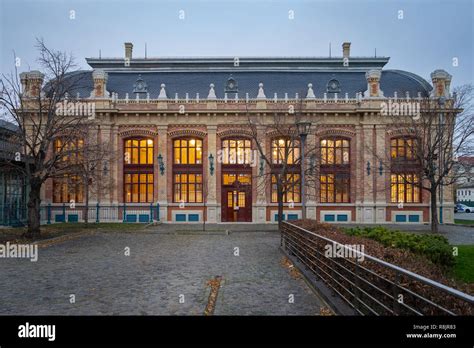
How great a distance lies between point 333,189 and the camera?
1102 inches

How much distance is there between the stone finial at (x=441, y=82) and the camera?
27.3 metres

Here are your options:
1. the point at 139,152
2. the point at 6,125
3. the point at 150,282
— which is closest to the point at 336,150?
the point at 139,152

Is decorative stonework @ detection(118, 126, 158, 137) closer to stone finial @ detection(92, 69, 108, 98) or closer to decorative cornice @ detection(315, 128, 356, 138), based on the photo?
stone finial @ detection(92, 69, 108, 98)

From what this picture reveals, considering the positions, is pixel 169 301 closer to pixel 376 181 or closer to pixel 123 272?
pixel 123 272

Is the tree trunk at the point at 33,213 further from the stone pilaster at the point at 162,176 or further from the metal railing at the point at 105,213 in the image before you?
the stone pilaster at the point at 162,176

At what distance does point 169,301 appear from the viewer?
6852 mm

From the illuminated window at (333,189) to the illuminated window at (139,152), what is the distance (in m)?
15.1

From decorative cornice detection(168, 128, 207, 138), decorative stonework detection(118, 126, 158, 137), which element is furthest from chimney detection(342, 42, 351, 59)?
decorative stonework detection(118, 126, 158, 137)

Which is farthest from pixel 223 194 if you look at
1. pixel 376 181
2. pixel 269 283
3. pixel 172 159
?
pixel 269 283

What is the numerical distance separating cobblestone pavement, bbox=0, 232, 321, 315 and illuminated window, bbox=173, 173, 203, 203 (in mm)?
13227

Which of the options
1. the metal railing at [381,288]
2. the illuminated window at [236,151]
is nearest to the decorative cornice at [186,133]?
the illuminated window at [236,151]

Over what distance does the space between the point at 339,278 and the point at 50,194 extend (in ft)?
90.5

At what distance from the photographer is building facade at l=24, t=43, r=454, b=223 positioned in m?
27.3

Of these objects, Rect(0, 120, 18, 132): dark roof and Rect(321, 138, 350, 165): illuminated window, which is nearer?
Rect(0, 120, 18, 132): dark roof
